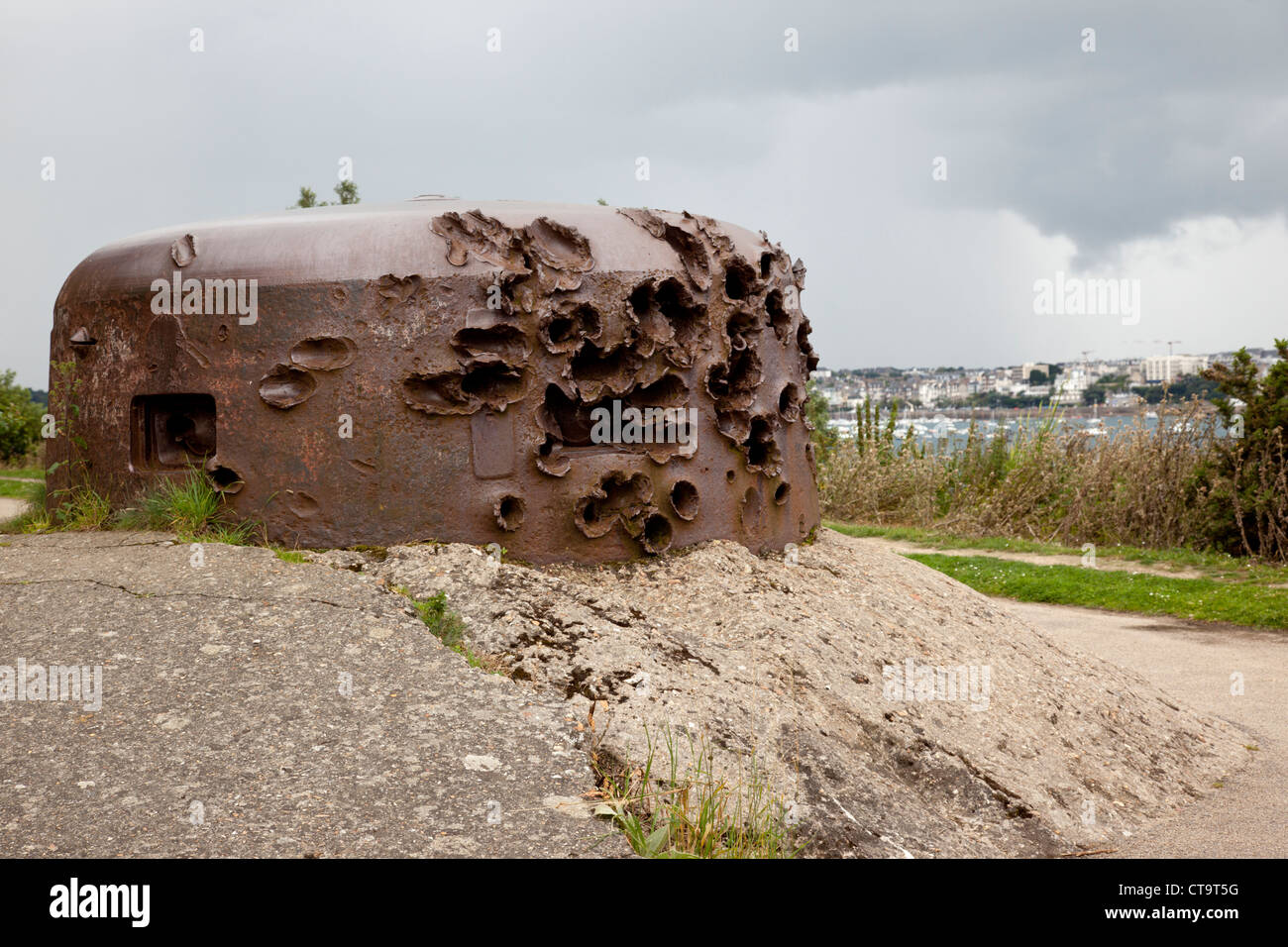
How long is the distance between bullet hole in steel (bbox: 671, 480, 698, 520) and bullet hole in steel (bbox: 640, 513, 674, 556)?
81mm

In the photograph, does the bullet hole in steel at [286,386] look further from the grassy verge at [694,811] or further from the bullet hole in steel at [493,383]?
the grassy verge at [694,811]

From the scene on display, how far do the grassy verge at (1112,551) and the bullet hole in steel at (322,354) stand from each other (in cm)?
722

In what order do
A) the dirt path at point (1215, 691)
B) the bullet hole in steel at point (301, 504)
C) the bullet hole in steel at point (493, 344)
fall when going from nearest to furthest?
1. the dirt path at point (1215, 691)
2. the bullet hole in steel at point (493, 344)
3. the bullet hole in steel at point (301, 504)

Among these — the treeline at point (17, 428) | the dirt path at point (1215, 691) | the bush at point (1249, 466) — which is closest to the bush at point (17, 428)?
the treeline at point (17, 428)

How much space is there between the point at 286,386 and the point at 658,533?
191 cm

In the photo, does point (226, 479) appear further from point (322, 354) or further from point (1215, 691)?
point (1215, 691)

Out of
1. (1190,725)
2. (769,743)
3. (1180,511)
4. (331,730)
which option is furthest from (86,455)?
(1180,511)

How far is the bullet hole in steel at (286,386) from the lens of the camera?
17.4ft

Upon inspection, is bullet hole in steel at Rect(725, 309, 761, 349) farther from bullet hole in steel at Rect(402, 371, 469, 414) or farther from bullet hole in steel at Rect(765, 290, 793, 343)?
bullet hole in steel at Rect(402, 371, 469, 414)

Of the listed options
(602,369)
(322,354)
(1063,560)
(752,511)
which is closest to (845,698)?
(752,511)

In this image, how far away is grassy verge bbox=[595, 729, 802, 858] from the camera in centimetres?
345

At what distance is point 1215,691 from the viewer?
725 centimetres

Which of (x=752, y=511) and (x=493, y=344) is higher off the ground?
(x=493, y=344)
